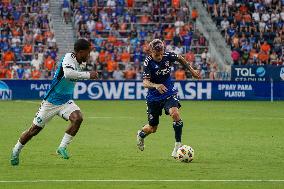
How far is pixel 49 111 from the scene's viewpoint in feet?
49.5

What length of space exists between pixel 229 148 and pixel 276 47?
27663mm

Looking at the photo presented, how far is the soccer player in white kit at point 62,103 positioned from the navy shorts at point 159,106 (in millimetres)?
2158

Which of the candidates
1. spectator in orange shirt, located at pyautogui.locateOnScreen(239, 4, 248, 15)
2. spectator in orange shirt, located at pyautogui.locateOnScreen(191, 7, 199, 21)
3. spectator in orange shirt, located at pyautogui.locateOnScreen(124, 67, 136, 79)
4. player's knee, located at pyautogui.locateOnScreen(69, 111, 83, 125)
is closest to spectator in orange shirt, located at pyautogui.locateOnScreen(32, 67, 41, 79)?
spectator in orange shirt, located at pyautogui.locateOnScreen(124, 67, 136, 79)

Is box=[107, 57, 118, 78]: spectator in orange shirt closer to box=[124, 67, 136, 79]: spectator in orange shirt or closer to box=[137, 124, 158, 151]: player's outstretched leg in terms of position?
box=[124, 67, 136, 79]: spectator in orange shirt

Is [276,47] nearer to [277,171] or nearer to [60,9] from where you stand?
[60,9]

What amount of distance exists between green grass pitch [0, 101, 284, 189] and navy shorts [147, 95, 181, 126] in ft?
2.40

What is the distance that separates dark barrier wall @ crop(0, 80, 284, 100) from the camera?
40156 mm

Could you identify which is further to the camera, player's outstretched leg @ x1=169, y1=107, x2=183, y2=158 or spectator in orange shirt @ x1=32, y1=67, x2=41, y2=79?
spectator in orange shirt @ x1=32, y1=67, x2=41, y2=79

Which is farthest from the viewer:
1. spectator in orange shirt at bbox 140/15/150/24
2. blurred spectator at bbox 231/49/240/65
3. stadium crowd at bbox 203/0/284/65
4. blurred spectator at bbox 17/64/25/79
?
spectator in orange shirt at bbox 140/15/150/24

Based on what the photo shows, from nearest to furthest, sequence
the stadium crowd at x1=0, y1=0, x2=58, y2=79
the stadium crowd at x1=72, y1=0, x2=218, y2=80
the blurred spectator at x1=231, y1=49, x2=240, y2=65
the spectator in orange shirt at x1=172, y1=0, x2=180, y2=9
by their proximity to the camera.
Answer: the stadium crowd at x1=0, y1=0, x2=58, y2=79 < the stadium crowd at x1=72, y1=0, x2=218, y2=80 < the blurred spectator at x1=231, y1=49, x2=240, y2=65 < the spectator in orange shirt at x1=172, y1=0, x2=180, y2=9

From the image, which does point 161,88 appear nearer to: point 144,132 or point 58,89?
point 144,132

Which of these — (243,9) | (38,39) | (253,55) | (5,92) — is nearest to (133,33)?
(38,39)

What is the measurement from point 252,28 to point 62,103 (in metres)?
32.5

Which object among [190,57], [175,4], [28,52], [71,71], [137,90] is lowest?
[137,90]
